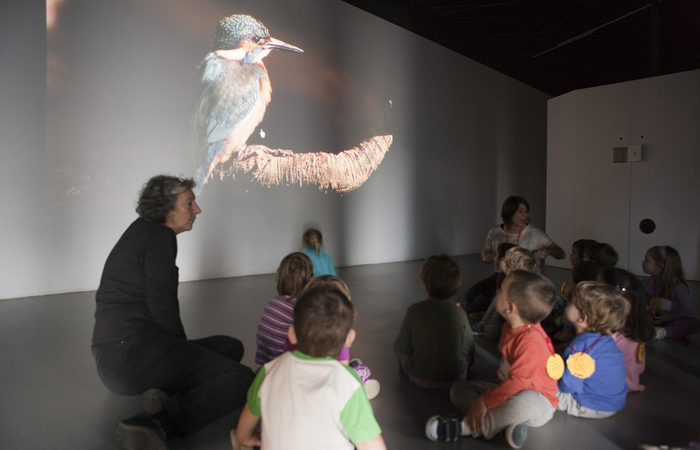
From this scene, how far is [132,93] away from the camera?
5305mm

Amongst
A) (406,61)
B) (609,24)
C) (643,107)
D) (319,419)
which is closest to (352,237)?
(406,61)

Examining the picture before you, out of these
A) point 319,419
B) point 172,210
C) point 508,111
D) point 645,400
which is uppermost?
point 508,111

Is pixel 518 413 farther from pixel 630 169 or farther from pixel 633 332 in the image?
pixel 630 169

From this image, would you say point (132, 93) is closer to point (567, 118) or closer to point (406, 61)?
point (406, 61)

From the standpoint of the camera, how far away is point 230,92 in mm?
6000

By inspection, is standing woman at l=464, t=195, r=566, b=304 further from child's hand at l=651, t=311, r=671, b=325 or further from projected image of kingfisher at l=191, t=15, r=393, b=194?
projected image of kingfisher at l=191, t=15, r=393, b=194

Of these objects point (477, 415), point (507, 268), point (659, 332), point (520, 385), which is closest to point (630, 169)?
point (659, 332)

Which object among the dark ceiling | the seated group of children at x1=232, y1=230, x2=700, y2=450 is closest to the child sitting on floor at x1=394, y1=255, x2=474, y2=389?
the seated group of children at x1=232, y1=230, x2=700, y2=450

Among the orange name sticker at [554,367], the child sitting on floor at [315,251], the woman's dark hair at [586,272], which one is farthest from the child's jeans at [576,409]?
the child sitting on floor at [315,251]

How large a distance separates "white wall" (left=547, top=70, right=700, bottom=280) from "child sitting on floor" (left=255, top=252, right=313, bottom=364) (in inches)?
227

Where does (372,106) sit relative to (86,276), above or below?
above

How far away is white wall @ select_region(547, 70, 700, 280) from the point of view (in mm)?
5863

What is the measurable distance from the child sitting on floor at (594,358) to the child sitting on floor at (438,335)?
1.60 ft

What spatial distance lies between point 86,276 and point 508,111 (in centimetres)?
905
